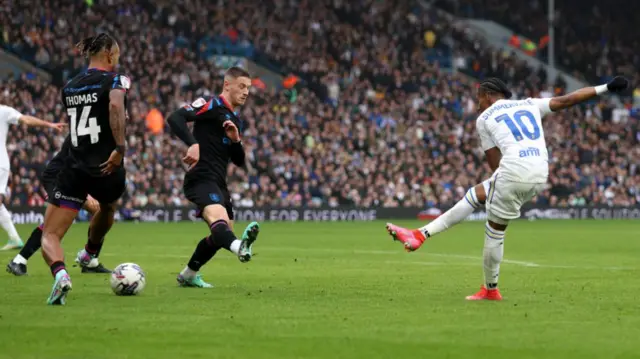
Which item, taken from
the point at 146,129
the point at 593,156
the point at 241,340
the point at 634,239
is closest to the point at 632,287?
the point at 241,340

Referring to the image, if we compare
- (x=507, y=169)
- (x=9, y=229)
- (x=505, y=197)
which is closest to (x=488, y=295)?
(x=505, y=197)

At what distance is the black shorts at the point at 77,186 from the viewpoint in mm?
10930

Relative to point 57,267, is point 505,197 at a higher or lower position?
higher

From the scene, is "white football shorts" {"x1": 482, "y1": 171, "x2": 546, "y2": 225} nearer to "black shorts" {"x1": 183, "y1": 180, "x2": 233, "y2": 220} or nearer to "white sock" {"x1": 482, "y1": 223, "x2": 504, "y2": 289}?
"white sock" {"x1": 482, "y1": 223, "x2": 504, "y2": 289}

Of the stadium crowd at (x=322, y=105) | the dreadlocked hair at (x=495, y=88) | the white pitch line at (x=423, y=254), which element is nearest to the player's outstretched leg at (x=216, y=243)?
the dreadlocked hair at (x=495, y=88)

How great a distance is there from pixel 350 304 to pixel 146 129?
2815 centimetres

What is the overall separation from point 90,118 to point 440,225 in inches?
142

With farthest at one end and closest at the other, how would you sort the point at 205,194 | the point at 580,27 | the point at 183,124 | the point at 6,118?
the point at 580,27 < the point at 6,118 < the point at 205,194 < the point at 183,124

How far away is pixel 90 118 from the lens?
1091cm

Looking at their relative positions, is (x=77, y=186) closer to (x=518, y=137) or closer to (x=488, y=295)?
(x=488, y=295)

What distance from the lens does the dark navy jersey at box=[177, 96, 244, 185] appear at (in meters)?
12.3

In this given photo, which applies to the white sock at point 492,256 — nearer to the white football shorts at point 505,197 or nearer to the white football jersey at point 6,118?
the white football shorts at point 505,197

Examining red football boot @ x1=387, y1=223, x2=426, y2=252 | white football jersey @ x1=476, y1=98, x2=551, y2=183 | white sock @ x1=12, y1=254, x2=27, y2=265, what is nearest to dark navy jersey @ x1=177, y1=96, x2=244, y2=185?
red football boot @ x1=387, y1=223, x2=426, y2=252

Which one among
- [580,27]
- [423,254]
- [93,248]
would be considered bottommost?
[423,254]
